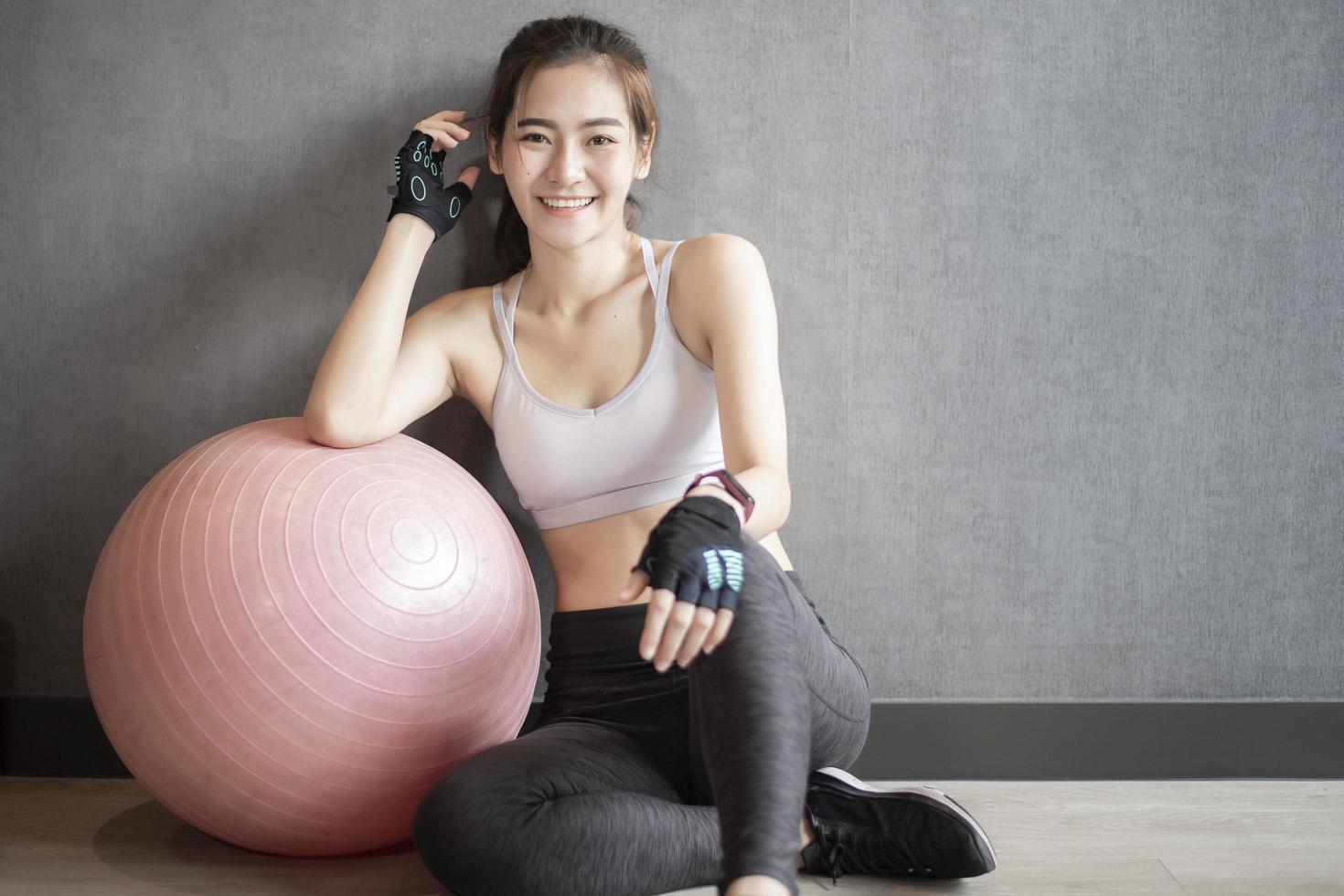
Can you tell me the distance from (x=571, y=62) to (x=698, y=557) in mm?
940

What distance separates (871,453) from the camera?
2.05 meters

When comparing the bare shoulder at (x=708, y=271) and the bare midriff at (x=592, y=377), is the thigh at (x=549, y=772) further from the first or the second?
the bare shoulder at (x=708, y=271)

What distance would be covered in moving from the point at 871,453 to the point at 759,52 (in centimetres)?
83

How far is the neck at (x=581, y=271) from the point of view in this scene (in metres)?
1.78

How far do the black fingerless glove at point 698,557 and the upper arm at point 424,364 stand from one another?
0.68 m

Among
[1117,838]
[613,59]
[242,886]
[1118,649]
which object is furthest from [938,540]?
[242,886]

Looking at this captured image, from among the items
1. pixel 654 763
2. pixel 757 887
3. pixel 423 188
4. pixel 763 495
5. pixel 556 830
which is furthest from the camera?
pixel 423 188

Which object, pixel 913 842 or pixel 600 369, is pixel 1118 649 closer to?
pixel 913 842

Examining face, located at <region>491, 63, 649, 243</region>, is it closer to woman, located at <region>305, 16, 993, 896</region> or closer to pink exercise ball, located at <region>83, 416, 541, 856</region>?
woman, located at <region>305, 16, 993, 896</region>

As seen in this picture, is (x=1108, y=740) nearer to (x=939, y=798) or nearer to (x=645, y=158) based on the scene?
(x=939, y=798)

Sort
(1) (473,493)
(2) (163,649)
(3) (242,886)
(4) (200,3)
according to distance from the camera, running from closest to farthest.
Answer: (2) (163,649)
(3) (242,886)
(1) (473,493)
(4) (200,3)

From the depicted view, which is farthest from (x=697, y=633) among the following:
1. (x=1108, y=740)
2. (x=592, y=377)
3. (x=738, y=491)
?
(x=1108, y=740)

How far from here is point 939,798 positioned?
1.56 meters

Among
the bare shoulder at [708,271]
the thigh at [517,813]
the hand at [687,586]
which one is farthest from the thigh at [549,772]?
the bare shoulder at [708,271]
